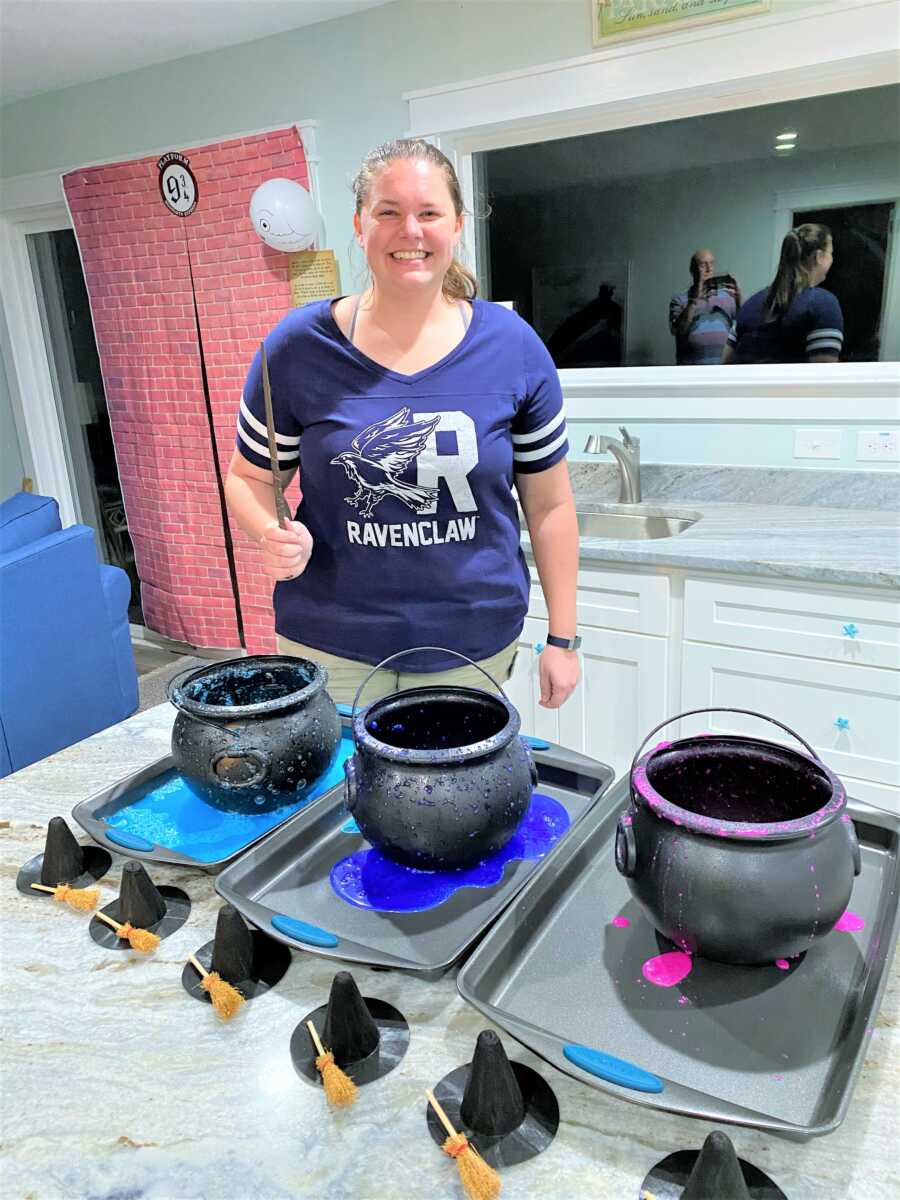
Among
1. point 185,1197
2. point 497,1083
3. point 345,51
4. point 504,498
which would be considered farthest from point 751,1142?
point 345,51

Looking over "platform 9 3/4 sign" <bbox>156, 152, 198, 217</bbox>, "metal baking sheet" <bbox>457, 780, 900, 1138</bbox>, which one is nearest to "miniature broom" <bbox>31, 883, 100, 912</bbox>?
"metal baking sheet" <bbox>457, 780, 900, 1138</bbox>

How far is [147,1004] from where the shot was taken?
692mm

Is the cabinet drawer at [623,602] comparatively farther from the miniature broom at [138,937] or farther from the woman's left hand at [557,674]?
the miniature broom at [138,937]

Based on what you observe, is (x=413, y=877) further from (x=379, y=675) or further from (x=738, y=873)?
(x=379, y=675)

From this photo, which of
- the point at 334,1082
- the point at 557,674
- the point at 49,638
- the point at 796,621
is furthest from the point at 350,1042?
the point at 49,638

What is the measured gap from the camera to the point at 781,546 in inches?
85.3

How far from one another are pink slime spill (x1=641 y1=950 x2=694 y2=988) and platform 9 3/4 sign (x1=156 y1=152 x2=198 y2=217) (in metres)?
3.43

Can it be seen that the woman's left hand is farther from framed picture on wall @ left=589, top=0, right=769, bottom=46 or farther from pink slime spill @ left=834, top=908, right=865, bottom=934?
framed picture on wall @ left=589, top=0, right=769, bottom=46

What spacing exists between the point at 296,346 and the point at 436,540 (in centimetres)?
34

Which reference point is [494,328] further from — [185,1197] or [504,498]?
[185,1197]

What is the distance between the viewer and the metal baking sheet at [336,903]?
70 centimetres

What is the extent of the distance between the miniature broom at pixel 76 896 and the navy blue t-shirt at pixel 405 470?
0.53m

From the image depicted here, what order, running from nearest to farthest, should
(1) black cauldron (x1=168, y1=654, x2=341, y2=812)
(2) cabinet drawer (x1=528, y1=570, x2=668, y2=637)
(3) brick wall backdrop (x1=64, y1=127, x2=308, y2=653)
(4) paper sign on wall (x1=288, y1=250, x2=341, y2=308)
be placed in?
(1) black cauldron (x1=168, y1=654, x2=341, y2=812) → (2) cabinet drawer (x1=528, y1=570, x2=668, y2=637) → (4) paper sign on wall (x1=288, y1=250, x2=341, y2=308) → (3) brick wall backdrop (x1=64, y1=127, x2=308, y2=653)

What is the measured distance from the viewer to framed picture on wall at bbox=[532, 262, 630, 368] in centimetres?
277
